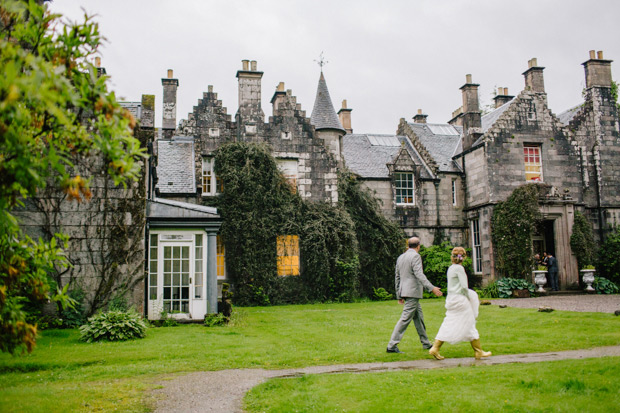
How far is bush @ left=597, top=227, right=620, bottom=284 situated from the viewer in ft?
77.7

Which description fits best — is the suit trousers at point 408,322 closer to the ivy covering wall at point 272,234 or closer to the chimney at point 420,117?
the ivy covering wall at point 272,234

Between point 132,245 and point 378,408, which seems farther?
point 132,245

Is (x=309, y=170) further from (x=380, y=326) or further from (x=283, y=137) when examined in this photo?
(x=380, y=326)

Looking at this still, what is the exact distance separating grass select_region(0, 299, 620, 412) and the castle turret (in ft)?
34.6

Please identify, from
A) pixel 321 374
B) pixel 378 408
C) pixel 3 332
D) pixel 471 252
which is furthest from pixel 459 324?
pixel 471 252

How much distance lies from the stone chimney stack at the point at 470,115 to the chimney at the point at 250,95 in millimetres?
9723

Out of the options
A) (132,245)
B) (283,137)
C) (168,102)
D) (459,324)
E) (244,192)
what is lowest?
(459,324)

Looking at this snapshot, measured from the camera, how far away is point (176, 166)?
21.9 meters

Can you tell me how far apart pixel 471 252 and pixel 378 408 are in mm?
20414

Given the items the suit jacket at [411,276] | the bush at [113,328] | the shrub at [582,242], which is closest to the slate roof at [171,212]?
the bush at [113,328]

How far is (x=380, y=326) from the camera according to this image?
1318 centimetres

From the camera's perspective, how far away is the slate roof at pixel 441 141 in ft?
87.4

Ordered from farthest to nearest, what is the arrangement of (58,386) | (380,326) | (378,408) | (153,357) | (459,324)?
(380,326) → (153,357) → (459,324) → (58,386) → (378,408)

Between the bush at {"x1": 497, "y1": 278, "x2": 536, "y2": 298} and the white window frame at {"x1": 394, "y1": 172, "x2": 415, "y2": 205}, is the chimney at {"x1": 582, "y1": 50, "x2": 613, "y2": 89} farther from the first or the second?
the bush at {"x1": 497, "y1": 278, "x2": 536, "y2": 298}
